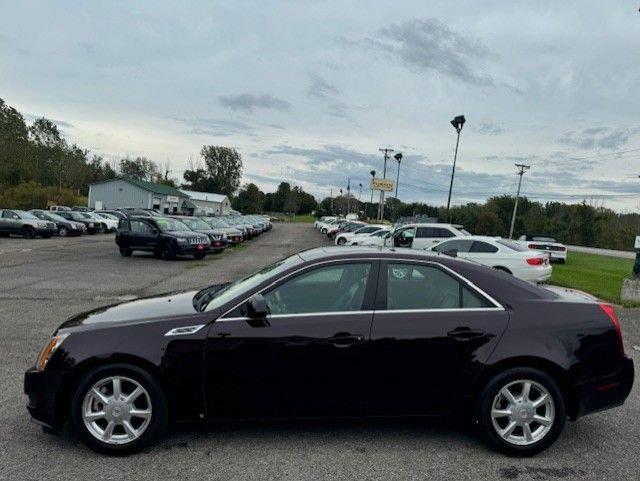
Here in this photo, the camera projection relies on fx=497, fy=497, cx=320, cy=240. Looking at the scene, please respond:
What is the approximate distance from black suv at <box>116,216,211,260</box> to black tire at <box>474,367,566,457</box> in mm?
16620

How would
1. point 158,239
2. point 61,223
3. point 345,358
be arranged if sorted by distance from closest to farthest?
point 345,358 → point 158,239 → point 61,223

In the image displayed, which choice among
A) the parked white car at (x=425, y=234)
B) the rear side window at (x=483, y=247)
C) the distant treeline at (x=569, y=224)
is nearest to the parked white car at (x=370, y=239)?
the parked white car at (x=425, y=234)

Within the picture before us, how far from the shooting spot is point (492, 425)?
3.74m

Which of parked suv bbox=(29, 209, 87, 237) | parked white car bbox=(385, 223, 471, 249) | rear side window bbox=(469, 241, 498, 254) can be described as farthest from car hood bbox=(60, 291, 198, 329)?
parked suv bbox=(29, 209, 87, 237)

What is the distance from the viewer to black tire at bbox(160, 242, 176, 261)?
747 inches

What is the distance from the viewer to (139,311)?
402cm

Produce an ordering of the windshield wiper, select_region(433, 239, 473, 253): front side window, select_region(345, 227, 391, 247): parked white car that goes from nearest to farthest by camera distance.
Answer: the windshield wiper < select_region(433, 239, 473, 253): front side window < select_region(345, 227, 391, 247): parked white car

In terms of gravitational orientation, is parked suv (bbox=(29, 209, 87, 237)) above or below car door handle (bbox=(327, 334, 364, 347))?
below

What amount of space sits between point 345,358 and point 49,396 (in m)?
2.14

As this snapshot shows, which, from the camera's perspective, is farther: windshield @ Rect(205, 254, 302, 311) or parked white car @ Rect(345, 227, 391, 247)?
parked white car @ Rect(345, 227, 391, 247)

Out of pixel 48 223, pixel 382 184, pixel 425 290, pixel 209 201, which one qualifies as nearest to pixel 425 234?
pixel 425 290

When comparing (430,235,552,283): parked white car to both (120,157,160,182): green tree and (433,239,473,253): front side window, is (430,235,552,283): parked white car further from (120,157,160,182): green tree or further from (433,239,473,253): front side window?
(120,157,160,182): green tree

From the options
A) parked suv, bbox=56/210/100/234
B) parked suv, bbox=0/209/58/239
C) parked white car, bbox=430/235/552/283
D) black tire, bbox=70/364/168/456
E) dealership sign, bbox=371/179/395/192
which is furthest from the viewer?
dealership sign, bbox=371/179/395/192

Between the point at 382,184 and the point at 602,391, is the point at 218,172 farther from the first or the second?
the point at 602,391
